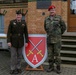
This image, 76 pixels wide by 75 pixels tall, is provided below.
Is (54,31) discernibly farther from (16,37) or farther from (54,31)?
(16,37)

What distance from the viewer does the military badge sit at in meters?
8.06

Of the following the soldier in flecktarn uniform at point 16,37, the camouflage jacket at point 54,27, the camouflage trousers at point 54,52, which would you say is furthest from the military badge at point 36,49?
the camouflage jacket at point 54,27

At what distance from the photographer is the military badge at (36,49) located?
8.06 m

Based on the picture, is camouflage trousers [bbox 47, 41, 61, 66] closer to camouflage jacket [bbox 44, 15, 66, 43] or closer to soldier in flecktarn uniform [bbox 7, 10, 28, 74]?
camouflage jacket [bbox 44, 15, 66, 43]

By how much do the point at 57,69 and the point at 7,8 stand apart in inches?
166

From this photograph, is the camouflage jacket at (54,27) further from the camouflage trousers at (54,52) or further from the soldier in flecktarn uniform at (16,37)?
the soldier in flecktarn uniform at (16,37)

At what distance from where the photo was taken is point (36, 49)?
26.6 feet

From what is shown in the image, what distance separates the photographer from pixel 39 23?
9.89m

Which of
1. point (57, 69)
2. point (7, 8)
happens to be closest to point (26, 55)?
point (57, 69)

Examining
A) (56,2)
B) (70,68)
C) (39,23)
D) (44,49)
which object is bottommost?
(70,68)

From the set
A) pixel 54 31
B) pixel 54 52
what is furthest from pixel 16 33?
pixel 54 52

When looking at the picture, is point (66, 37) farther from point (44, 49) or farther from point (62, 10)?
point (44, 49)

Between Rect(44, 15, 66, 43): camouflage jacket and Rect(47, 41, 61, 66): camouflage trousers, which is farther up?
Rect(44, 15, 66, 43): camouflage jacket

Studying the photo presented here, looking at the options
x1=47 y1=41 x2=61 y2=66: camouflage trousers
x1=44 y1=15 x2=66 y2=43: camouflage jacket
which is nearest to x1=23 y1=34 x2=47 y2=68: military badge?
x1=47 y1=41 x2=61 y2=66: camouflage trousers
